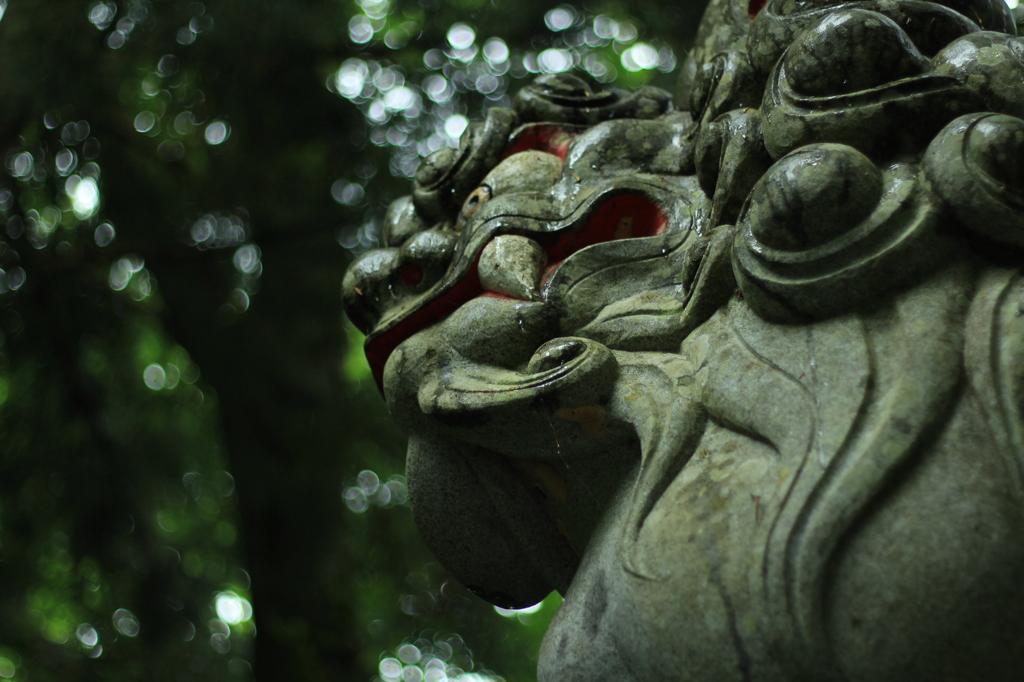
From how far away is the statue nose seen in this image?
1.38 metres

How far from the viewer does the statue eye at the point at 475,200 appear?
4.58 feet

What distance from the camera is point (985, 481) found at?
0.78 metres

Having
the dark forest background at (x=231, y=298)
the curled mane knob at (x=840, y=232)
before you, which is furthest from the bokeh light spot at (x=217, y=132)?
the curled mane knob at (x=840, y=232)

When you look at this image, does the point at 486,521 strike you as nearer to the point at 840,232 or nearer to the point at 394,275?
the point at 394,275

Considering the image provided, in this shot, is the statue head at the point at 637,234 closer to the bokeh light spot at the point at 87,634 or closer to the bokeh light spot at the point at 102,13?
the bokeh light spot at the point at 102,13

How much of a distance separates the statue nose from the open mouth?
0.07 m

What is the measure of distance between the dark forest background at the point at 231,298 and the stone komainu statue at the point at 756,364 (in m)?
1.78

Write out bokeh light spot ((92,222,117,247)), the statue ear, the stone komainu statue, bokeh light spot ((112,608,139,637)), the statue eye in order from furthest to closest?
1. bokeh light spot ((112,608,139,637))
2. bokeh light spot ((92,222,117,247))
3. the statue eye
4. the statue ear
5. the stone komainu statue

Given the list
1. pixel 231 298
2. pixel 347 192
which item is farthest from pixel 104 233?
pixel 347 192

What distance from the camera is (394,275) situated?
55.2 inches

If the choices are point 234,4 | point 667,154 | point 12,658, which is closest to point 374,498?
point 12,658

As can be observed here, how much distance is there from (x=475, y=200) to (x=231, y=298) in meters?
2.18

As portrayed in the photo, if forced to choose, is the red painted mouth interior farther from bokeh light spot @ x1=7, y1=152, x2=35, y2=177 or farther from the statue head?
bokeh light spot @ x1=7, y1=152, x2=35, y2=177

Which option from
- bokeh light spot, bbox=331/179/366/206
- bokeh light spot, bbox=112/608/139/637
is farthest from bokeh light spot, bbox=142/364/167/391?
bokeh light spot, bbox=331/179/366/206
